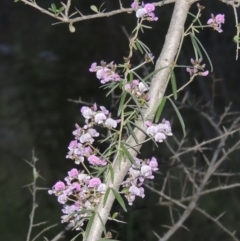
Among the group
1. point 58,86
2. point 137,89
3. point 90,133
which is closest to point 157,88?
point 137,89

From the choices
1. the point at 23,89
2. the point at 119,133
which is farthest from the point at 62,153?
the point at 119,133

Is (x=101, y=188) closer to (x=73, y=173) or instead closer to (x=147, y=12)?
(x=73, y=173)

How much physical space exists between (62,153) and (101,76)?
2.33 m

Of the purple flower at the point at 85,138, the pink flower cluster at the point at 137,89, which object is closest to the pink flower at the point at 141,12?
the pink flower cluster at the point at 137,89

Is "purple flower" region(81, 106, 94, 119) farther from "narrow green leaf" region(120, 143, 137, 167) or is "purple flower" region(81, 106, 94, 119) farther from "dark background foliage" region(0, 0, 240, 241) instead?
"dark background foliage" region(0, 0, 240, 241)

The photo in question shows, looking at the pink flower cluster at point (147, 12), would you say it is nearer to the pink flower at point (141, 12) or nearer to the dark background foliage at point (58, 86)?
the pink flower at point (141, 12)

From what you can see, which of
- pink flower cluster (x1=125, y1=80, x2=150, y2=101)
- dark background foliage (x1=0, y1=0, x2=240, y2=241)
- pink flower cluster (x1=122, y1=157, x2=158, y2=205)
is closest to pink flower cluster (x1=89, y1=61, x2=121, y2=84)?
pink flower cluster (x1=125, y1=80, x2=150, y2=101)

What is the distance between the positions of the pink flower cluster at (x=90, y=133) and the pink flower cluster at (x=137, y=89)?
6 centimetres

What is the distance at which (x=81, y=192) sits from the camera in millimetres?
877

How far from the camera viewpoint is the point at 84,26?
11.5ft

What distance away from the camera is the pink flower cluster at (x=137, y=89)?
0.91 metres

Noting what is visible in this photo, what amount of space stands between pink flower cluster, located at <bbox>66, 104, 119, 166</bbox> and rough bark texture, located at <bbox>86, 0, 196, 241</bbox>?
0.04 m

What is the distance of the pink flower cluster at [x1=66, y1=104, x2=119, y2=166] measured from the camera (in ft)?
2.88

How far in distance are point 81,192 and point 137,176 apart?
0.09 metres
